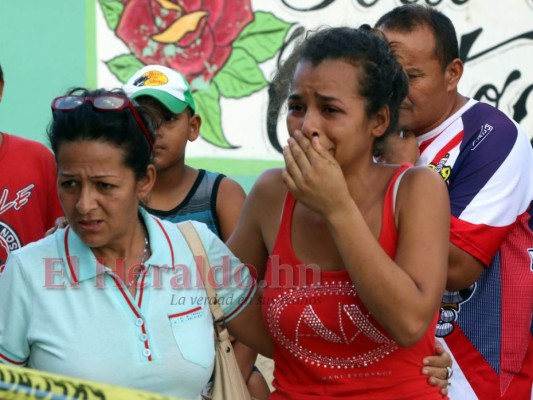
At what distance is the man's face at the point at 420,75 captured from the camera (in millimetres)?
3168

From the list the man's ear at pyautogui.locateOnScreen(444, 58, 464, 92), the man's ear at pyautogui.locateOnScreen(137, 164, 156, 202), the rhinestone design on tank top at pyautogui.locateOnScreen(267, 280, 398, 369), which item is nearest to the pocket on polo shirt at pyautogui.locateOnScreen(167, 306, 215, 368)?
the rhinestone design on tank top at pyautogui.locateOnScreen(267, 280, 398, 369)

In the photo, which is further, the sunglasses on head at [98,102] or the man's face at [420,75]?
the man's face at [420,75]

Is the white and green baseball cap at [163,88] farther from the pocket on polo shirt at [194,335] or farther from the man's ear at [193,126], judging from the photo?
the pocket on polo shirt at [194,335]

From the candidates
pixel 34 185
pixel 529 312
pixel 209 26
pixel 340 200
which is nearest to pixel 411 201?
pixel 340 200

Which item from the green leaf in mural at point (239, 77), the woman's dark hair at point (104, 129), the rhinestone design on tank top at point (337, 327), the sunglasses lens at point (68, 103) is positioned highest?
the sunglasses lens at point (68, 103)

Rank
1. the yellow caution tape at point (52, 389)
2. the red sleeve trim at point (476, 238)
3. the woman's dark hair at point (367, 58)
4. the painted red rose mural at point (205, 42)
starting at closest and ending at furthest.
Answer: the yellow caution tape at point (52, 389) → the woman's dark hair at point (367, 58) → the red sleeve trim at point (476, 238) → the painted red rose mural at point (205, 42)

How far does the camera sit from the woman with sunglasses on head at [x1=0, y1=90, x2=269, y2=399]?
98.7 inches

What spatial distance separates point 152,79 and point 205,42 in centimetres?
319

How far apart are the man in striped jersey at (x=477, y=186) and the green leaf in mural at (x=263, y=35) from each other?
3.81 metres

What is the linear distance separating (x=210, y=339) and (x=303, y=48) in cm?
91

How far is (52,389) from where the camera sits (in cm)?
212

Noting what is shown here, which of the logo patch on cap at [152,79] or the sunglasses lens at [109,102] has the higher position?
the sunglasses lens at [109,102]

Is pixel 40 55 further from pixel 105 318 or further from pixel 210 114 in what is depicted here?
pixel 105 318

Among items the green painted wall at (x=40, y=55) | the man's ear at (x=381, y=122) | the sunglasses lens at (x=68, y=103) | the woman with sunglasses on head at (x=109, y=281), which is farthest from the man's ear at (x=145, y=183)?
the green painted wall at (x=40, y=55)
